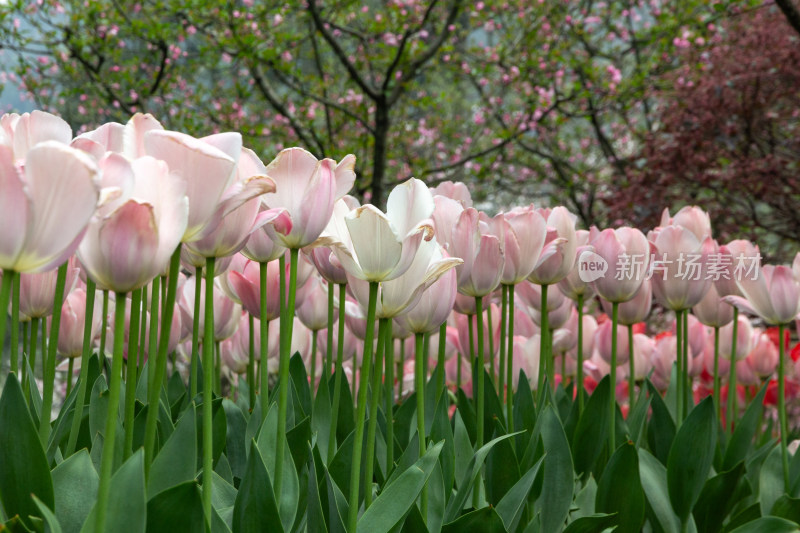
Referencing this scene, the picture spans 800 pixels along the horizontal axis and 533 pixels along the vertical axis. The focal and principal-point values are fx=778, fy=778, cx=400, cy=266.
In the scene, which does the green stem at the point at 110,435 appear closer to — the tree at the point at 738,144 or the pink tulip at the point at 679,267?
the pink tulip at the point at 679,267

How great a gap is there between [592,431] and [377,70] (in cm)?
491

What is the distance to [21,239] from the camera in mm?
484

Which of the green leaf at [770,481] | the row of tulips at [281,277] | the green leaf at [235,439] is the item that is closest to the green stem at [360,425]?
the row of tulips at [281,277]

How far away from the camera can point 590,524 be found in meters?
0.90

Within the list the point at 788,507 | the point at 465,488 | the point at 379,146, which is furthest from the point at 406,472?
the point at 379,146

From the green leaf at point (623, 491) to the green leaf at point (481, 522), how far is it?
1.01 feet

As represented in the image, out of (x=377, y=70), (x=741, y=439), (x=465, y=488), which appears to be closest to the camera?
(x=465, y=488)

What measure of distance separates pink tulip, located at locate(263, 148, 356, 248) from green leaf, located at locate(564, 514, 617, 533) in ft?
1.47

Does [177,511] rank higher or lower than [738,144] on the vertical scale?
lower

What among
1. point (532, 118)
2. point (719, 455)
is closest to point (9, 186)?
point (719, 455)

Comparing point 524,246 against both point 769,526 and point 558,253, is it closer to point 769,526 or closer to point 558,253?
point 558,253

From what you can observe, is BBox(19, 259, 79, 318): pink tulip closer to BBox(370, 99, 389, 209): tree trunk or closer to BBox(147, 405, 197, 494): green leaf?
BBox(147, 405, 197, 494): green leaf

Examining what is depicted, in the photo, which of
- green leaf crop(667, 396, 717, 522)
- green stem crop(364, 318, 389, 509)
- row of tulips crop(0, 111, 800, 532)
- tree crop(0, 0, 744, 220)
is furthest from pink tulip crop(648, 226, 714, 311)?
tree crop(0, 0, 744, 220)

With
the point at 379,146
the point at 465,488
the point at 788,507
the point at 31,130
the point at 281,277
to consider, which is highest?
the point at 379,146
